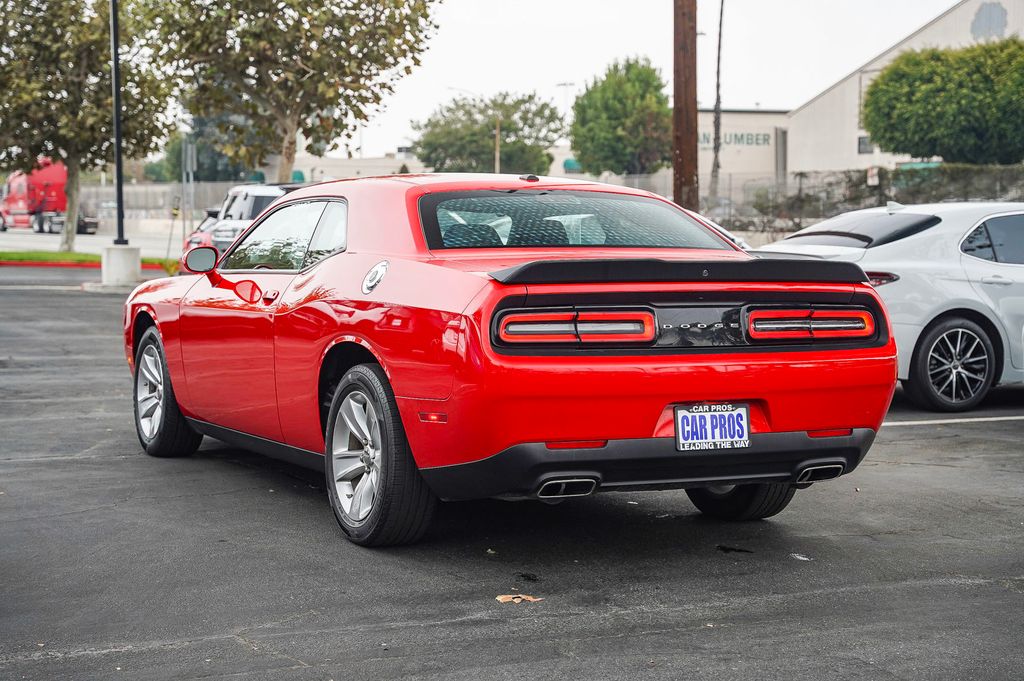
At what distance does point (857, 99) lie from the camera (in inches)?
3135

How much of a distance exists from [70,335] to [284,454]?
32.6 ft

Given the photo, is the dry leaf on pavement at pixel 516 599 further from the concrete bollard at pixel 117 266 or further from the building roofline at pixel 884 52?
the building roofline at pixel 884 52

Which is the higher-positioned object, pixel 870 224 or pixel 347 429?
pixel 870 224

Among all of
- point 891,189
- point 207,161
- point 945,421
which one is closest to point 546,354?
point 945,421

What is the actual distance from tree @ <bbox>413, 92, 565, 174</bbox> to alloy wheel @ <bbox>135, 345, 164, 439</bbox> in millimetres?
90327

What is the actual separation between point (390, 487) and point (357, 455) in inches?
15.4

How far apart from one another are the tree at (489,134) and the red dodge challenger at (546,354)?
92.2m

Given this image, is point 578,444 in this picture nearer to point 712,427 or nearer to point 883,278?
point 712,427

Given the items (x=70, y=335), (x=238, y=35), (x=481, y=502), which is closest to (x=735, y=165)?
(x=238, y=35)

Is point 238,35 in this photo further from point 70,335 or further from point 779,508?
point 779,508

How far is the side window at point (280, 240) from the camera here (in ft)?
21.8

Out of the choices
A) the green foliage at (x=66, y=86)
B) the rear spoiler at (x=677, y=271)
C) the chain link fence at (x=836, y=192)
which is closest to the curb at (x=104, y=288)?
the green foliage at (x=66, y=86)

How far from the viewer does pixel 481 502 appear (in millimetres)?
6719

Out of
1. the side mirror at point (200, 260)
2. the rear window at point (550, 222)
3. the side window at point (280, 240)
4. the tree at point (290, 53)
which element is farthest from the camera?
the tree at point (290, 53)
